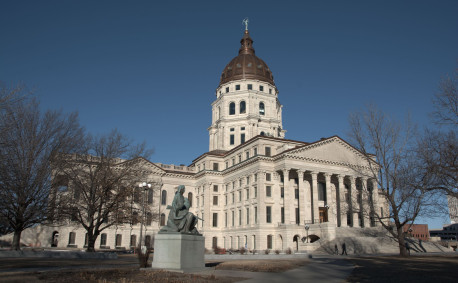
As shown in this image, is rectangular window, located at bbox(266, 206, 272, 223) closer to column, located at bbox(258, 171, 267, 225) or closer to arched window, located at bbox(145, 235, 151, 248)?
column, located at bbox(258, 171, 267, 225)

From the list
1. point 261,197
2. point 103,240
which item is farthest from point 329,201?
point 103,240

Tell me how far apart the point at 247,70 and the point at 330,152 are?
29504 mm

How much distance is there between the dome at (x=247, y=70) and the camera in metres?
77.2

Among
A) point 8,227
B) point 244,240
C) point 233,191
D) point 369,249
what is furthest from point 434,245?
point 8,227

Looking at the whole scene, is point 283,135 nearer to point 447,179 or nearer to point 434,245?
point 434,245

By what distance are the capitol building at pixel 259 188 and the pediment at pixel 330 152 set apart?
0.16m

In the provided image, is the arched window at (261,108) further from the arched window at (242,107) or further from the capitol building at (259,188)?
the arched window at (242,107)

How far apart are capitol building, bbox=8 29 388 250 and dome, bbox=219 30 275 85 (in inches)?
30.7

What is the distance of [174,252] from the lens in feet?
52.1

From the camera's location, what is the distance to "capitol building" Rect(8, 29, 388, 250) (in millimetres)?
52219

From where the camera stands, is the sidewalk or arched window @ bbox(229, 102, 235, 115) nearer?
the sidewalk

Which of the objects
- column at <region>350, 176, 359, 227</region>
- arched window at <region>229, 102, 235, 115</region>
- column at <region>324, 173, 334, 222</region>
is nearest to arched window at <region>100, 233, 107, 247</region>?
arched window at <region>229, 102, 235, 115</region>

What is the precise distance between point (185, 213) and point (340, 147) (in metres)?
45.8

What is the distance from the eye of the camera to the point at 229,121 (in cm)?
7450
